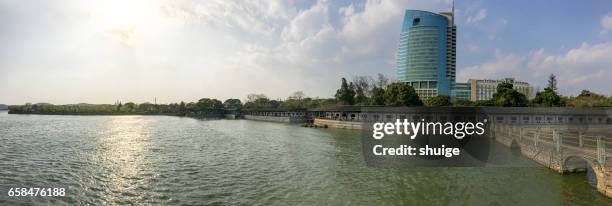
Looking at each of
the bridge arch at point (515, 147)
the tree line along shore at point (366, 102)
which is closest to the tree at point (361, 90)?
the tree line along shore at point (366, 102)

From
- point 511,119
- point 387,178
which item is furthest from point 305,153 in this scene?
point 511,119

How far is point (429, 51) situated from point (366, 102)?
214ft

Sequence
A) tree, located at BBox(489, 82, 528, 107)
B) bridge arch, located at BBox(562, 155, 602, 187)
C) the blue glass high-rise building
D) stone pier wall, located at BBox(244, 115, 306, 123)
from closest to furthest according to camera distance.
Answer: bridge arch, located at BBox(562, 155, 602, 187), tree, located at BBox(489, 82, 528, 107), stone pier wall, located at BBox(244, 115, 306, 123), the blue glass high-rise building

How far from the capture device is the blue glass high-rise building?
440 ft

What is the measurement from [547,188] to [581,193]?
1279mm

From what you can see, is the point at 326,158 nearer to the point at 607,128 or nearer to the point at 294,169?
the point at 294,169

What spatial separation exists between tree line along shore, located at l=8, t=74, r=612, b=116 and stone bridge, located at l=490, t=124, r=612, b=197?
1331 inches

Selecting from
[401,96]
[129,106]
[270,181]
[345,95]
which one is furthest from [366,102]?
[129,106]

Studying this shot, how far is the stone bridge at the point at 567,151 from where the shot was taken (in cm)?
1405

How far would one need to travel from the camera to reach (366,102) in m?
83.0

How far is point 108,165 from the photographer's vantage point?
2205 centimetres

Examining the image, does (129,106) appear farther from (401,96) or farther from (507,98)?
(507,98)

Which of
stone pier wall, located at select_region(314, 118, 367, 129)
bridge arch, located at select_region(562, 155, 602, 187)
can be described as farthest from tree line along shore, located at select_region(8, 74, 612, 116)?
bridge arch, located at select_region(562, 155, 602, 187)

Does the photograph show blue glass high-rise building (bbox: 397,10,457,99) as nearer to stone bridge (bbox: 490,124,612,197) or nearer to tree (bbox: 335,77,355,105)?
tree (bbox: 335,77,355,105)
